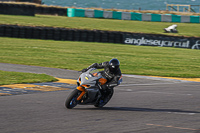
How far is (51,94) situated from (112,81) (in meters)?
3.32

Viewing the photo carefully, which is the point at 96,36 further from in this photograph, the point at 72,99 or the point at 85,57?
the point at 72,99

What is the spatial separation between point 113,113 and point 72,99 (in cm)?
111

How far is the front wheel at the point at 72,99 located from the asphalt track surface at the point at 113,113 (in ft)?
0.50

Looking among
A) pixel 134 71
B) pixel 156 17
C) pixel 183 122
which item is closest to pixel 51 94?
pixel 183 122

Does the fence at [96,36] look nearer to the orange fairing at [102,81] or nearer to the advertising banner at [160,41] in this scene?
the advertising banner at [160,41]

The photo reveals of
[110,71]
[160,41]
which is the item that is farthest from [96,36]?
[110,71]

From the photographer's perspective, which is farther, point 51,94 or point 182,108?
point 51,94

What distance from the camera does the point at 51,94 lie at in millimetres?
12469

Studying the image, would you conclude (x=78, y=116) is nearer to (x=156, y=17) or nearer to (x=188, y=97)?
(x=188, y=97)

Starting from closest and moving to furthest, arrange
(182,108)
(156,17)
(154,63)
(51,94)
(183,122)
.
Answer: (183,122)
(182,108)
(51,94)
(154,63)
(156,17)

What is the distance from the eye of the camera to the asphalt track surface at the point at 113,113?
7.52 metres

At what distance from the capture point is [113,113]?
949cm

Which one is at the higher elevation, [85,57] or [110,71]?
[110,71]

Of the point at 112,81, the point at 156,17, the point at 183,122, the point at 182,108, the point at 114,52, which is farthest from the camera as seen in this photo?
the point at 156,17
